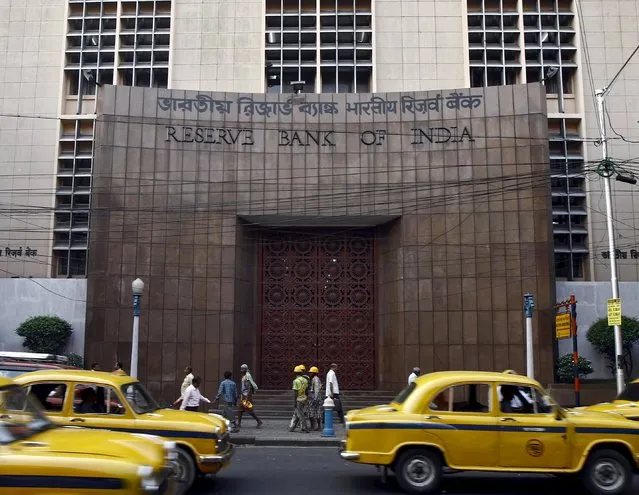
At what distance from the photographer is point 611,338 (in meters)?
23.7

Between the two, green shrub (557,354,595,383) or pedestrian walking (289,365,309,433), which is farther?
green shrub (557,354,595,383)

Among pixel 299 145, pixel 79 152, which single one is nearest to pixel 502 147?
pixel 299 145

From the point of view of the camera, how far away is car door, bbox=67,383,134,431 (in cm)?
892

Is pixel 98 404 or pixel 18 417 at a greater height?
pixel 18 417

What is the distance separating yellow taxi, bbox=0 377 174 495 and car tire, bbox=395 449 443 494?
14.0 ft

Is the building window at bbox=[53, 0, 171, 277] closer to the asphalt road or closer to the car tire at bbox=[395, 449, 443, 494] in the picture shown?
the asphalt road

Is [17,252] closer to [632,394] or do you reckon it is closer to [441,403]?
[441,403]

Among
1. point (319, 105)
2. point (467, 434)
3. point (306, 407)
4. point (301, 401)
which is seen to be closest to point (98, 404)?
point (467, 434)

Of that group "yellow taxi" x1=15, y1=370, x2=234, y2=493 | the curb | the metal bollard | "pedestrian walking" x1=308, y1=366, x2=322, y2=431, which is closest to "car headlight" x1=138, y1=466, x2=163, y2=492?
"yellow taxi" x1=15, y1=370, x2=234, y2=493

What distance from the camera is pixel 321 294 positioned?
23766mm

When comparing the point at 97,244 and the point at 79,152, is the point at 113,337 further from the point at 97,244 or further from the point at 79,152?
the point at 79,152

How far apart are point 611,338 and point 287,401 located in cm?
1204

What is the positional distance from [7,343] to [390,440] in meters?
21.3

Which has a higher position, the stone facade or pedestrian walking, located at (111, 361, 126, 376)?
the stone facade
